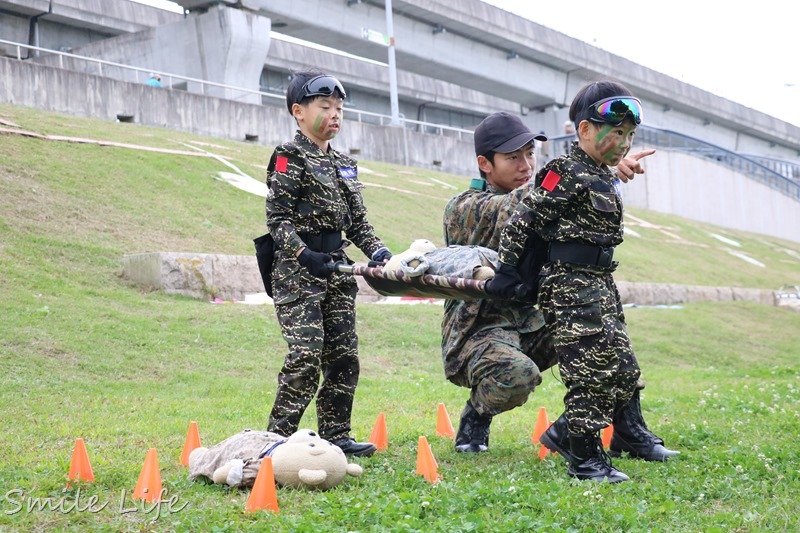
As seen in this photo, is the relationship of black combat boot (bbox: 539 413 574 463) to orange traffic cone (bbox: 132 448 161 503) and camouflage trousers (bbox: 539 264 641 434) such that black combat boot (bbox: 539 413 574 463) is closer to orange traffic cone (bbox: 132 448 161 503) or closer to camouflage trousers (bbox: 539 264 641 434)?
camouflage trousers (bbox: 539 264 641 434)

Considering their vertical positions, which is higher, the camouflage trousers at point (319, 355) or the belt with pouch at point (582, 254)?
the belt with pouch at point (582, 254)

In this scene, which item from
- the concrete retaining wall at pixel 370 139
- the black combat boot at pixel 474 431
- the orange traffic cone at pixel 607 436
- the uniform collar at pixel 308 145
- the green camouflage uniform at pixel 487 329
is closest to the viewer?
the green camouflage uniform at pixel 487 329

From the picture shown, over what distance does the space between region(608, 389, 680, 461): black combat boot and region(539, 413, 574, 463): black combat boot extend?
0.55m

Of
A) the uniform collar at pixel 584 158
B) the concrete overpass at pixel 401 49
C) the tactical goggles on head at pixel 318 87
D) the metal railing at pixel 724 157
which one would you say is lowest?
the uniform collar at pixel 584 158

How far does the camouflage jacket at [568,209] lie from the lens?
5215mm

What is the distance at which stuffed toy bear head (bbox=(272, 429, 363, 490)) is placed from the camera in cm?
484

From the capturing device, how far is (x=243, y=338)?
10656mm

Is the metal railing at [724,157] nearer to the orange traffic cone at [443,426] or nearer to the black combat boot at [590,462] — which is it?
the orange traffic cone at [443,426]

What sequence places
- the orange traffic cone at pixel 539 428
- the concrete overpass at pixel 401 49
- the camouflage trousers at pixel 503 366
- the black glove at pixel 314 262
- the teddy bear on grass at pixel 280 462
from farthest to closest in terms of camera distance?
the concrete overpass at pixel 401 49 → the orange traffic cone at pixel 539 428 → the camouflage trousers at pixel 503 366 → the black glove at pixel 314 262 → the teddy bear on grass at pixel 280 462

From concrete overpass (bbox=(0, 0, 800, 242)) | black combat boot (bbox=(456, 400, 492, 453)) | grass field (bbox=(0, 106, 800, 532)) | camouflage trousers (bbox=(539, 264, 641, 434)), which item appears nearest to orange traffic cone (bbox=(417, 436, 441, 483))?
grass field (bbox=(0, 106, 800, 532))

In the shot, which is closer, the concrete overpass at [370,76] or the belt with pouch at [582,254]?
the belt with pouch at [582,254]

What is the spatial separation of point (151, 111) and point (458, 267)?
18.3 m

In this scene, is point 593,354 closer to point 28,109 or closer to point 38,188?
point 38,188

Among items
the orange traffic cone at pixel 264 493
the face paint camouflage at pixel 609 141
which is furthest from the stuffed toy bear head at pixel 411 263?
the orange traffic cone at pixel 264 493
